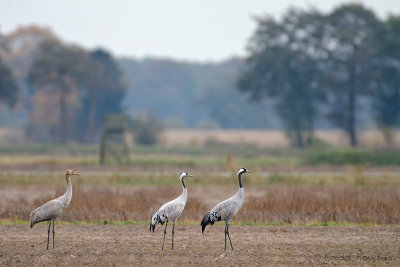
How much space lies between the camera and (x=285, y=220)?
787 inches

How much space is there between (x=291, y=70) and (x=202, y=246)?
158 feet

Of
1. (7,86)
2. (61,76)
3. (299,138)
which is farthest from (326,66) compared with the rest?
(7,86)

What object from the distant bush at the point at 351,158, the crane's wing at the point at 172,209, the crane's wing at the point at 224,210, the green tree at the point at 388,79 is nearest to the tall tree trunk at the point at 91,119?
the green tree at the point at 388,79

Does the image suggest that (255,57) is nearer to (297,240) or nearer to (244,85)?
(244,85)

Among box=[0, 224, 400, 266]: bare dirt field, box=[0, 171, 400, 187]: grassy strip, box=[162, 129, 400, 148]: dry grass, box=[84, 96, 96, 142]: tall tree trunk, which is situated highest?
box=[84, 96, 96, 142]: tall tree trunk

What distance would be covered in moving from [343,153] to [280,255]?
29.8 m

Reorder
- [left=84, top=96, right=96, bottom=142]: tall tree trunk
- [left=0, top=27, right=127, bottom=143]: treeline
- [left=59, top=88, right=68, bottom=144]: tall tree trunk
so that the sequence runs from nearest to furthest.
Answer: [left=0, top=27, right=127, bottom=143]: treeline < [left=59, top=88, right=68, bottom=144]: tall tree trunk < [left=84, top=96, right=96, bottom=142]: tall tree trunk

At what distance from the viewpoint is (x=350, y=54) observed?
60.8 meters

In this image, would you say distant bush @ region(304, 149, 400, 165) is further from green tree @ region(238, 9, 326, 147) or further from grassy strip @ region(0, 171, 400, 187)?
green tree @ region(238, 9, 326, 147)

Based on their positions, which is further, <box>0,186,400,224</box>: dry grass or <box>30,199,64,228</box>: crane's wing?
<box>0,186,400,224</box>: dry grass

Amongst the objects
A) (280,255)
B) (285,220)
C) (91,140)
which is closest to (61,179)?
(285,220)

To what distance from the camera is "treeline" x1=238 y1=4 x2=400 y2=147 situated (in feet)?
197

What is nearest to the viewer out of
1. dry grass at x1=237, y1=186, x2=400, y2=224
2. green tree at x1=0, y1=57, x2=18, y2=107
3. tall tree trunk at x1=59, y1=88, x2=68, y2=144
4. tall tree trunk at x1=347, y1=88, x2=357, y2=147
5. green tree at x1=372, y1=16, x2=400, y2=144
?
dry grass at x1=237, y1=186, x2=400, y2=224

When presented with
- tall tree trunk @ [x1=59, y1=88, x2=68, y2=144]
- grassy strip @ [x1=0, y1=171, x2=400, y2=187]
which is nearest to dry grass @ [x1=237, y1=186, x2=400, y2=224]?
grassy strip @ [x1=0, y1=171, x2=400, y2=187]
